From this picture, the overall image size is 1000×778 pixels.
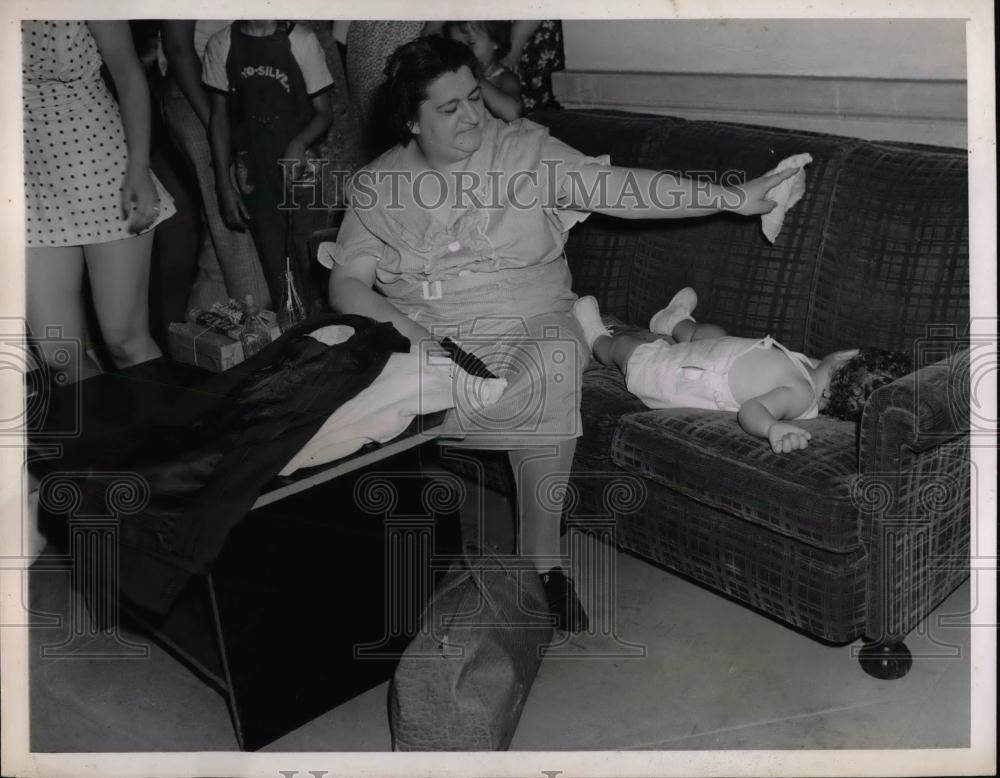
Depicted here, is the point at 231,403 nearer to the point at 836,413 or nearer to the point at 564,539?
the point at 564,539

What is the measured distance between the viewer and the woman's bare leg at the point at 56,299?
2.95 meters

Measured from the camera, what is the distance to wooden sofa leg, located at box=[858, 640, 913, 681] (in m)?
2.40

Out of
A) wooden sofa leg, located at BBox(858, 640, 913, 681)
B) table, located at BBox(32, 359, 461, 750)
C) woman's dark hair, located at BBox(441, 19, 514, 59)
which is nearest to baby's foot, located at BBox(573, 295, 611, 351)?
table, located at BBox(32, 359, 461, 750)

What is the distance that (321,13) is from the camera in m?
2.15

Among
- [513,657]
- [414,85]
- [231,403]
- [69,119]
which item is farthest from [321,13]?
[513,657]

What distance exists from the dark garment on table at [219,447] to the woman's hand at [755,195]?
91cm

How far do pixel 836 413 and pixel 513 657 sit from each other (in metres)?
0.91

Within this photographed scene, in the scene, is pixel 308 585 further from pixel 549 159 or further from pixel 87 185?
pixel 87 185

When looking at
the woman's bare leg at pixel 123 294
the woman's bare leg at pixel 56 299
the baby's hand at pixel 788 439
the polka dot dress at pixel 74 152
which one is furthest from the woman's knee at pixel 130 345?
the baby's hand at pixel 788 439

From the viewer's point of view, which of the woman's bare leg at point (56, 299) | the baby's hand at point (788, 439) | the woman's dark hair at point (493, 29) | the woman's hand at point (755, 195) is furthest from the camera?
the woman's dark hair at point (493, 29)

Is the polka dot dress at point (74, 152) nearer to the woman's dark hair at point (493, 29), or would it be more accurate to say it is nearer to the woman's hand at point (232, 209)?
the woman's hand at point (232, 209)

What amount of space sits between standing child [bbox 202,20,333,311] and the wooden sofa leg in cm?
175

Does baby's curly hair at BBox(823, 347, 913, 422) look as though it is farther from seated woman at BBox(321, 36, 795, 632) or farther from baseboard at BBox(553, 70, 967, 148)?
baseboard at BBox(553, 70, 967, 148)

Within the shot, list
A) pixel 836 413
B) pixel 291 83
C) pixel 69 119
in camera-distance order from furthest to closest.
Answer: pixel 291 83, pixel 69 119, pixel 836 413
